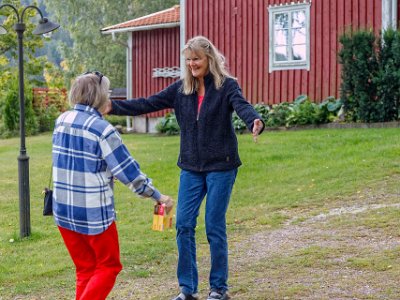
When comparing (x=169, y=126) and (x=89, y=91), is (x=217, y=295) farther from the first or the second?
(x=169, y=126)

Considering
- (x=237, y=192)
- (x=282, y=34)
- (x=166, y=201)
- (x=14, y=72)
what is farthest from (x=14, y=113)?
(x=166, y=201)

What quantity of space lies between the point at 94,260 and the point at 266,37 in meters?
15.7

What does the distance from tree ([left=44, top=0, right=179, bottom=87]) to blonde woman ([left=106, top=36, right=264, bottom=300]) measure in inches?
1461

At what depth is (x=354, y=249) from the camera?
303 inches

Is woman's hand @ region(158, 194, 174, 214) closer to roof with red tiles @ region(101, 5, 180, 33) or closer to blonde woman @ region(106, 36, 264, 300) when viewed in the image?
blonde woman @ region(106, 36, 264, 300)

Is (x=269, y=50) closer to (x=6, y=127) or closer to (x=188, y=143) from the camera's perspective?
(x=6, y=127)

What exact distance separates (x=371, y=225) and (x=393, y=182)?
227cm

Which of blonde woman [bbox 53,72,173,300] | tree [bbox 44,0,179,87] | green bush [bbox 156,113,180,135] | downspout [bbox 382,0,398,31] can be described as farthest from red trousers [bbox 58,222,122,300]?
tree [bbox 44,0,179,87]

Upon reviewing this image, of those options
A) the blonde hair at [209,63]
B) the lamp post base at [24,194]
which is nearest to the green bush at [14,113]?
the lamp post base at [24,194]

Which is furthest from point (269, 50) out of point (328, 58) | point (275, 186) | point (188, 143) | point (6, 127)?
point (188, 143)

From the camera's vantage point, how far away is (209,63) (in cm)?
607

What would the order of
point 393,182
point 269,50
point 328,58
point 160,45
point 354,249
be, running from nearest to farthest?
point 354,249, point 393,182, point 328,58, point 269,50, point 160,45

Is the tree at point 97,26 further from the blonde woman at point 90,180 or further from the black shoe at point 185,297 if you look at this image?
the blonde woman at point 90,180

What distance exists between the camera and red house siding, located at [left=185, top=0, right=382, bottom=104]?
730 inches
